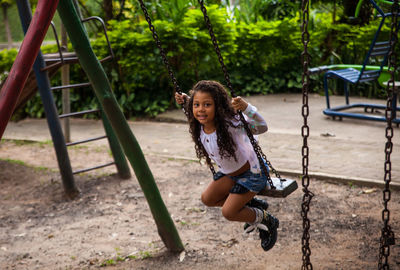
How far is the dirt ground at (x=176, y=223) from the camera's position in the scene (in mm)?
3482

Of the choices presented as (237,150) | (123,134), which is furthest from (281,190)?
(123,134)

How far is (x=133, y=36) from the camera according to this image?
27.3ft

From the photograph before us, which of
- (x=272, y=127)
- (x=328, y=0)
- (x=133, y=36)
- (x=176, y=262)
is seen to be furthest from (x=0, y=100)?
(x=328, y=0)

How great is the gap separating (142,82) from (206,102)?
21.7 ft

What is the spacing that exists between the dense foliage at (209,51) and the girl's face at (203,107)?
5469 mm

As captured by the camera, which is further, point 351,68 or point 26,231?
point 351,68

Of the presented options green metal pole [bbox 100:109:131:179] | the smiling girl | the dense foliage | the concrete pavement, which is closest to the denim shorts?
the smiling girl

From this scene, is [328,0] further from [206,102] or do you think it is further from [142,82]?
[206,102]

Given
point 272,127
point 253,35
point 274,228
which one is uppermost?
point 253,35

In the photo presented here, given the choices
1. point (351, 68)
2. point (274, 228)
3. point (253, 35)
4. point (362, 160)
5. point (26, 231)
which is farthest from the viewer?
point (253, 35)

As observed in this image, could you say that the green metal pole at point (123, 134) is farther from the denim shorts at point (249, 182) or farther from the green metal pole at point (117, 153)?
the green metal pole at point (117, 153)

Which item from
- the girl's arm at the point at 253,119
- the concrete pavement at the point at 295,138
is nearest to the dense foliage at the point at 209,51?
the concrete pavement at the point at 295,138

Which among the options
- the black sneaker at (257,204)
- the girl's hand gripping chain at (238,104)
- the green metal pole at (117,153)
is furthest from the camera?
the green metal pole at (117,153)

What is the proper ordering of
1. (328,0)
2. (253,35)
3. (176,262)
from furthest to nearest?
(328,0) < (253,35) < (176,262)
